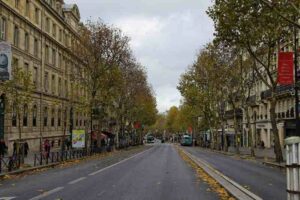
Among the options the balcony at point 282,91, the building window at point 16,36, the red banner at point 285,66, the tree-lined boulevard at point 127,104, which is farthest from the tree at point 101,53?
the red banner at point 285,66

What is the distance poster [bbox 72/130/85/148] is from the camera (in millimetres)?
43125

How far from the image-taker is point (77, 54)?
52469 mm

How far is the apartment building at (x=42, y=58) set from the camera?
1777 inches

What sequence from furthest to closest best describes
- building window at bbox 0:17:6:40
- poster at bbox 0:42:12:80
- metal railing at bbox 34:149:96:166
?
building window at bbox 0:17:6:40 → metal railing at bbox 34:149:96:166 → poster at bbox 0:42:12:80

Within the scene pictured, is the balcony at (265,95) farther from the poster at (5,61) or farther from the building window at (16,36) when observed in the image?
the poster at (5,61)

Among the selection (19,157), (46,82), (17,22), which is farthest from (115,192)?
(46,82)

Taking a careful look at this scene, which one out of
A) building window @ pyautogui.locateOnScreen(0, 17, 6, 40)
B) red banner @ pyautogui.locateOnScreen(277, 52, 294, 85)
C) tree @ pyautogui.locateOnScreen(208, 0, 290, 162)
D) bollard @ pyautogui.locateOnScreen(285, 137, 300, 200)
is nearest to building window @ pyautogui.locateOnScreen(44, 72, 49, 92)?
building window @ pyautogui.locateOnScreen(0, 17, 6, 40)

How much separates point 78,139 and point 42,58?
1553 centimetres

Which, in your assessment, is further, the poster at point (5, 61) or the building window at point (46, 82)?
the building window at point (46, 82)

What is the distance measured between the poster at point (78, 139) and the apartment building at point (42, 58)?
45.2 inches

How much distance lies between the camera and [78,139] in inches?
1704

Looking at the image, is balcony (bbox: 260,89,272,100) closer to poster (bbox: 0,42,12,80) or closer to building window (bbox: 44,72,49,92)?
building window (bbox: 44,72,49,92)

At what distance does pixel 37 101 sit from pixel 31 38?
6576mm

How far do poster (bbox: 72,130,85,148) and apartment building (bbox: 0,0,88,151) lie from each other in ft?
3.77
